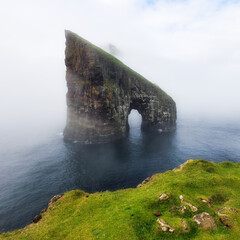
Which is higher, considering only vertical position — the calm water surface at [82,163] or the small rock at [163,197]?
the small rock at [163,197]

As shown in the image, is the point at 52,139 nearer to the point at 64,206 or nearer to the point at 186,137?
the point at 64,206

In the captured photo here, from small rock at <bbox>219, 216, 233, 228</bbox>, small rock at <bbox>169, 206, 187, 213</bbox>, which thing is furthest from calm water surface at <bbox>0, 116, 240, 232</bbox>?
small rock at <bbox>219, 216, 233, 228</bbox>

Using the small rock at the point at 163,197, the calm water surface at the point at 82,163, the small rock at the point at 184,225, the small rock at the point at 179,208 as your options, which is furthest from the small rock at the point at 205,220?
the calm water surface at the point at 82,163

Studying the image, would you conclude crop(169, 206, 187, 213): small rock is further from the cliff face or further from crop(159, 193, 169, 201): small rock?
the cliff face

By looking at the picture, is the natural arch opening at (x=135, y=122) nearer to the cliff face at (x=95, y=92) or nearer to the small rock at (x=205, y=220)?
the cliff face at (x=95, y=92)

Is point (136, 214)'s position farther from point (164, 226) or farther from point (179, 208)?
point (179, 208)

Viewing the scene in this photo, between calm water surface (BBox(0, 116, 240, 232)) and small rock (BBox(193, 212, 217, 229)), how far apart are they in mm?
24460

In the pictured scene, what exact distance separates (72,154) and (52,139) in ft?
89.3

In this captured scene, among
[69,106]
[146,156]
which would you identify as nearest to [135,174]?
[146,156]

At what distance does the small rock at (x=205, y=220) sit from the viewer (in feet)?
50.4

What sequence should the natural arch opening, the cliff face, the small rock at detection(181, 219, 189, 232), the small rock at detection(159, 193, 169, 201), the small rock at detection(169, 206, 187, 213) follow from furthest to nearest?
the natural arch opening → the cliff face → the small rock at detection(159, 193, 169, 201) → the small rock at detection(169, 206, 187, 213) → the small rock at detection(181, 219, 189, 232)

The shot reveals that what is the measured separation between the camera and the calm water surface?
3487 centimetres

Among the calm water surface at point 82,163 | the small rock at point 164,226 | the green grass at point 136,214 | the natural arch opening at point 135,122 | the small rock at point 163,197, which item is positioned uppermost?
the natural arch opening at point 135,122

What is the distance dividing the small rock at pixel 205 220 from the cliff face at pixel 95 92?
55835 millimetres
